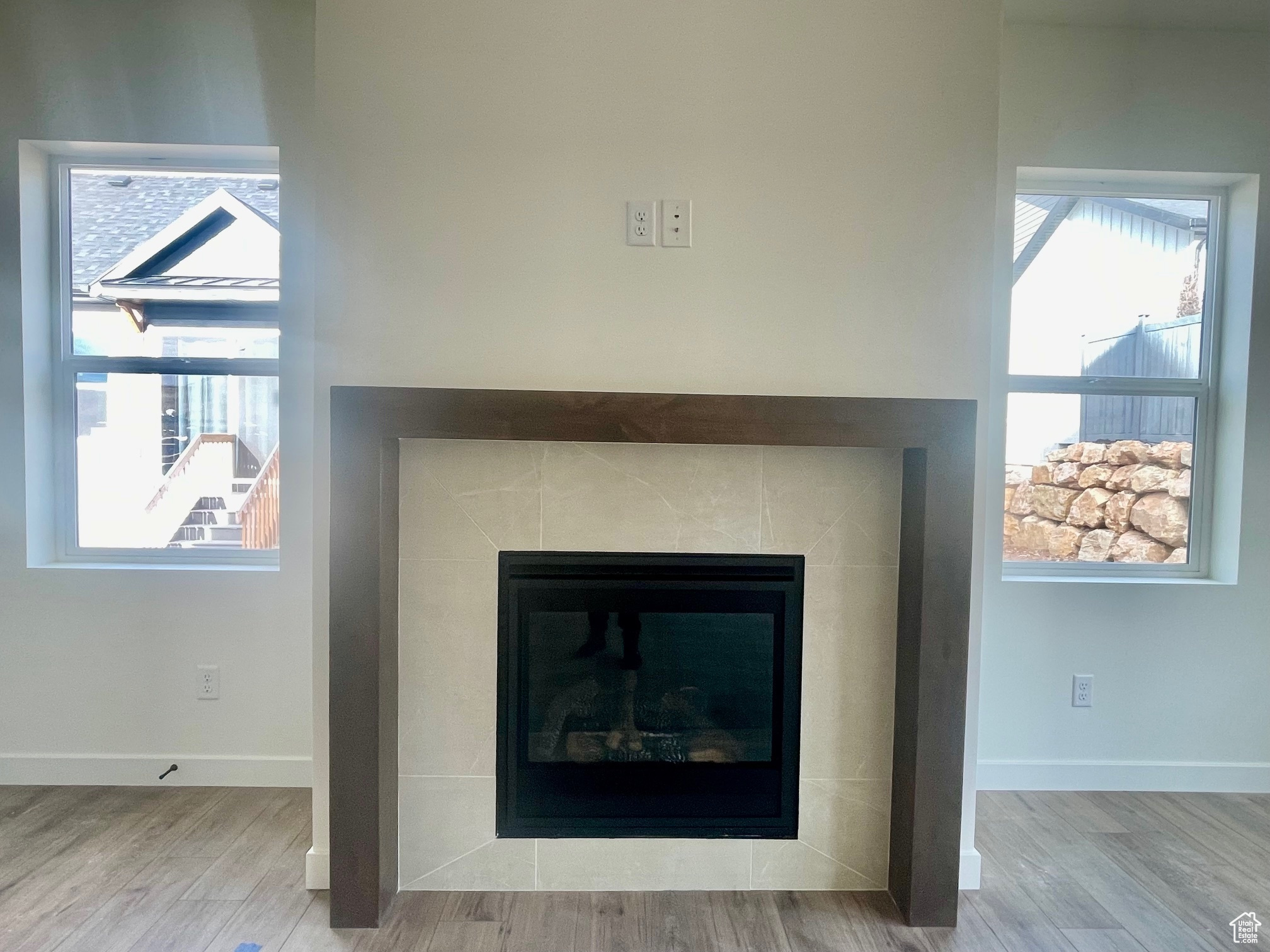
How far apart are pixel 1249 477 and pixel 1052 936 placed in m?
1.71

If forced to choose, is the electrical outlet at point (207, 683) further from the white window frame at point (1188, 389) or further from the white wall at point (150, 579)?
the white window frame at point (1188, 389)

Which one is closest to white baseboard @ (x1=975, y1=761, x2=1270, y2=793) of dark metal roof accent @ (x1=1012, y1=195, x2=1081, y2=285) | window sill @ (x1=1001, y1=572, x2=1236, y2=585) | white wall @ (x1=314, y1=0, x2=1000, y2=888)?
window sill @ (x1=1001, y1=572, x2=1236, y2=585)

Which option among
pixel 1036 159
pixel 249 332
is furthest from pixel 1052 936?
pixel 249 332

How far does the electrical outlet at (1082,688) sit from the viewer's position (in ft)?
8.50

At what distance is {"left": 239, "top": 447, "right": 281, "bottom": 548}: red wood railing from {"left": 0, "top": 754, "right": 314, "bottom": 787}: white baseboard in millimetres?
715

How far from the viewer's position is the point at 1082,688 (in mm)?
2592

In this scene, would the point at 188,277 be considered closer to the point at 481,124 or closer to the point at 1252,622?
the point at 481,124

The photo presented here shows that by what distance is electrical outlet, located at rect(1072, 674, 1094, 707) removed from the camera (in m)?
2.59

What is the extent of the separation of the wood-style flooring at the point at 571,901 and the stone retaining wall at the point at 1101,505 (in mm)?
863

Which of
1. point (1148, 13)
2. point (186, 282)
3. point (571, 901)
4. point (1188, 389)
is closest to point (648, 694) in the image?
point (571, 901)

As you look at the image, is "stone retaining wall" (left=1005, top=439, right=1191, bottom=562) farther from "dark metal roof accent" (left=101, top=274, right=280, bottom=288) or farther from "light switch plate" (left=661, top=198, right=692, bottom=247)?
"dark metal roof accent" (left=101, top=274, right=280, bottom=288)

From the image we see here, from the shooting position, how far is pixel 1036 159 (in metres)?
2.49

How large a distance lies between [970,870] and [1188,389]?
5.89 ft

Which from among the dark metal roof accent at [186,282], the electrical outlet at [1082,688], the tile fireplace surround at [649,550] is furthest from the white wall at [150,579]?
the electrical outlet at [1082,688]
